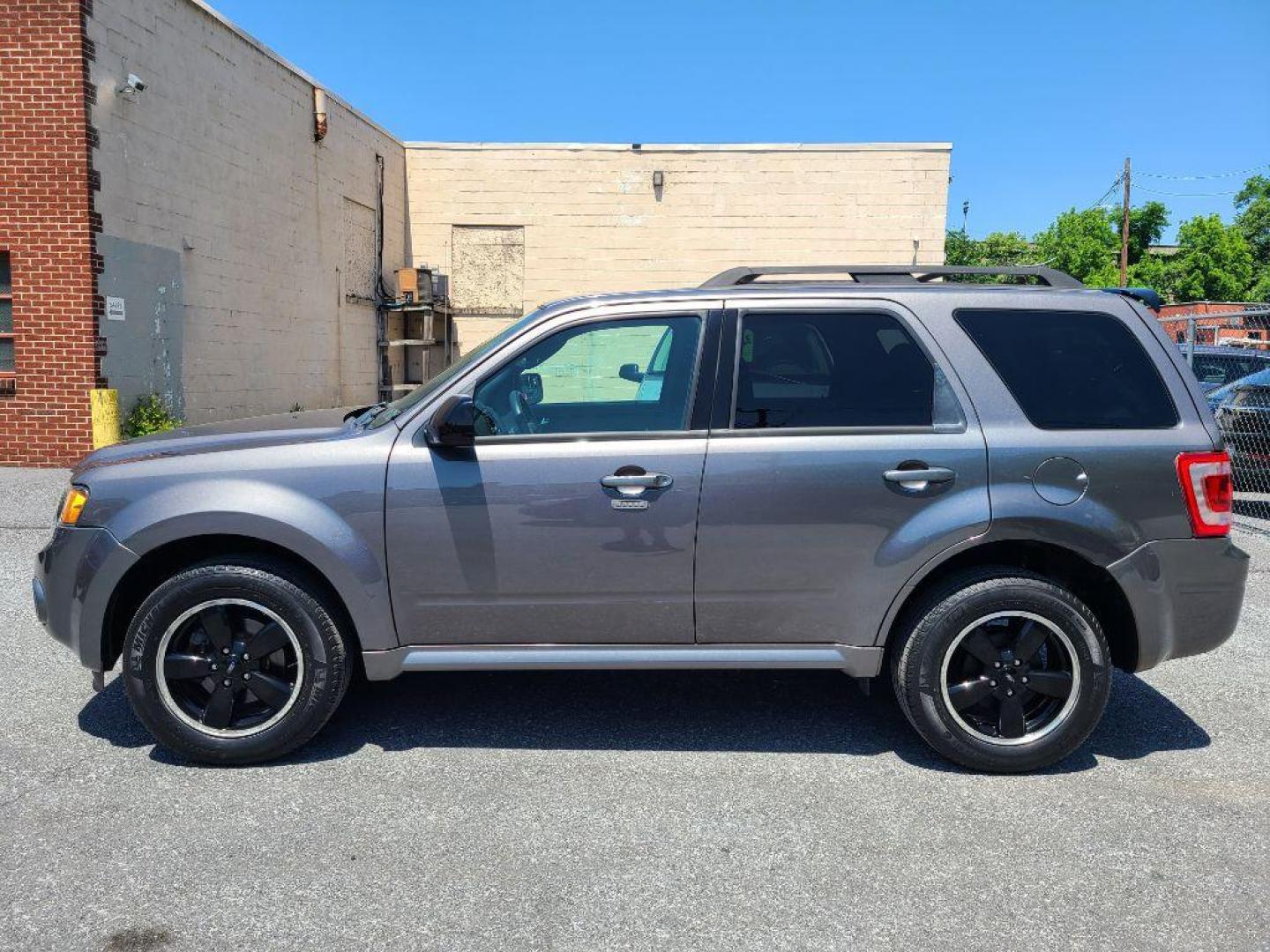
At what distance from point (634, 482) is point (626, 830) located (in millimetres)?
1254

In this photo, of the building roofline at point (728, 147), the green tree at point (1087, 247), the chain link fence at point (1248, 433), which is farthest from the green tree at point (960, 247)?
the chain link fence at point (1248, 433)

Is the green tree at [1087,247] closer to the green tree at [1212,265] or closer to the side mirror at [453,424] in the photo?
the green tree at [1212,265]

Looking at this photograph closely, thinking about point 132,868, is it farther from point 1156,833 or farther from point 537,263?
point 537,263

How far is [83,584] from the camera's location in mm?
3809

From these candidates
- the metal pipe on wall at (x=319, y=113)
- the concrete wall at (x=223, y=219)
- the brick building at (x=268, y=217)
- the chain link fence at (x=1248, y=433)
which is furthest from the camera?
the metal pipe on wall at (x=319, y=113)

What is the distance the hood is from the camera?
3.91 metres

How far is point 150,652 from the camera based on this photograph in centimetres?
379

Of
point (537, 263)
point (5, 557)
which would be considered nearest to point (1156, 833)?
point (5, 557)

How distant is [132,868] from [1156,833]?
11.1 ft

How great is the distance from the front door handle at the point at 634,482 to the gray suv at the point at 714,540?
0.01 metres

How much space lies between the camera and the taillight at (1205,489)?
3.78 metres

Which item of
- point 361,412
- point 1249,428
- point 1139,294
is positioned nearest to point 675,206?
point 1249,428

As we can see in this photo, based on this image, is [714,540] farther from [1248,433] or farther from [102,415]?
[102,415]

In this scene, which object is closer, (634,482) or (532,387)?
(634,482)
